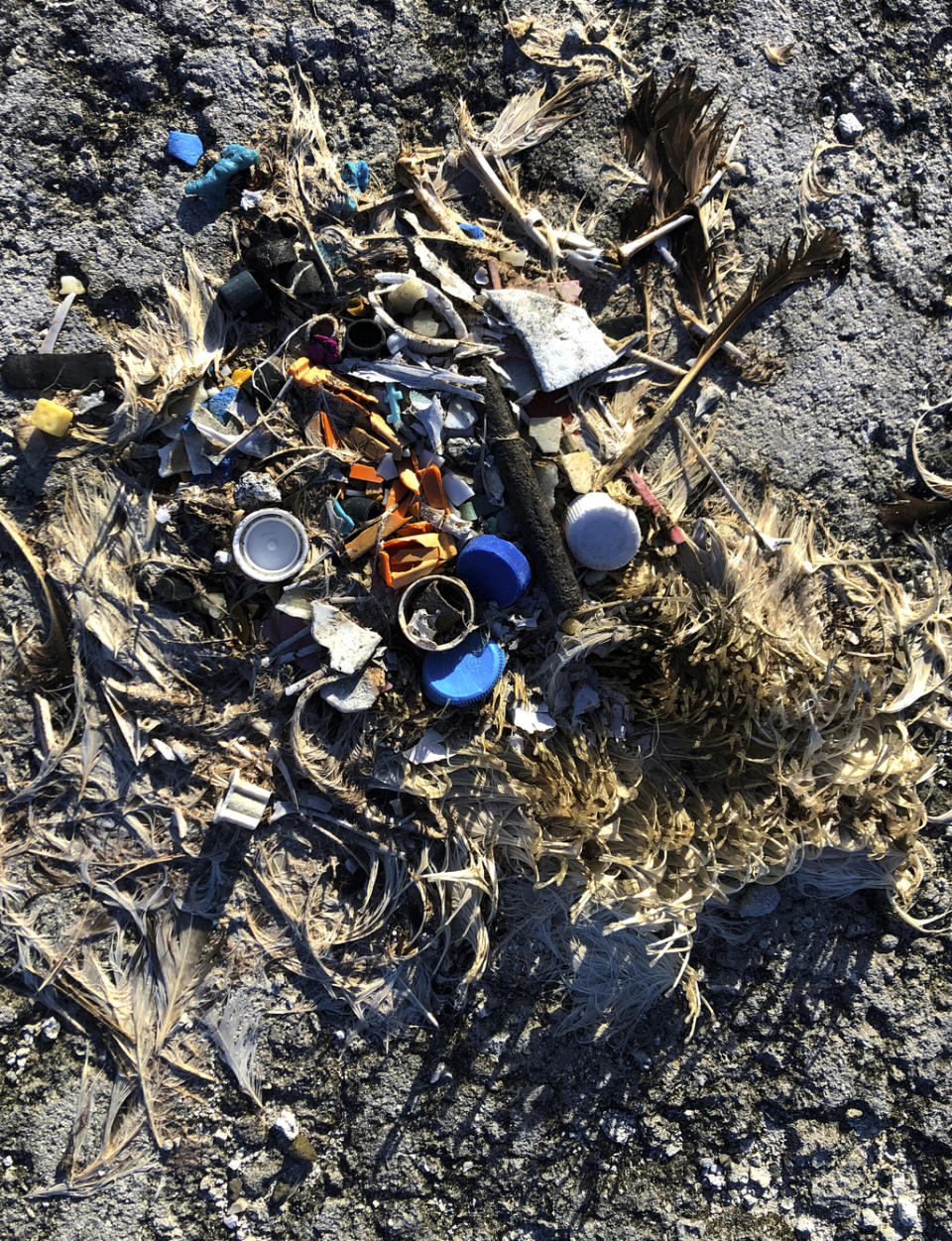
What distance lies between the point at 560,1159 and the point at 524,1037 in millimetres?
318

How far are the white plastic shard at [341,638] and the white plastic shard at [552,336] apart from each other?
72cm

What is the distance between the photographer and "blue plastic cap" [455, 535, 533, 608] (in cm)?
173

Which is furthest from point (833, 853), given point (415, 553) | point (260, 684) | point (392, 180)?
point (392, 180)

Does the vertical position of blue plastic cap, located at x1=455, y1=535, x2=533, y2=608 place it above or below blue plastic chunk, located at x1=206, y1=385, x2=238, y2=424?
below

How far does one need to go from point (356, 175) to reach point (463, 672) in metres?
1.21

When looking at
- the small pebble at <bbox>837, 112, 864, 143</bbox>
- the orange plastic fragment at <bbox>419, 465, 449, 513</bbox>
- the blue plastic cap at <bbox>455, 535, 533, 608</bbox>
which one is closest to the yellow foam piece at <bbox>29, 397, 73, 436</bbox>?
the orange plastic fragment at <bbox>419, 465, 449, 513</bbox>

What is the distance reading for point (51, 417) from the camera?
1.72 meters

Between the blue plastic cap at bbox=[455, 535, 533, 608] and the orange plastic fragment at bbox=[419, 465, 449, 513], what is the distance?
0.38 feet

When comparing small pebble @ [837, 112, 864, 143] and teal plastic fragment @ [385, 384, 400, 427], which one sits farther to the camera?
small pebble @ [837, 112, 864, 143]

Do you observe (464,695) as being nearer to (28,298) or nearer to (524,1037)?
(524,1037)

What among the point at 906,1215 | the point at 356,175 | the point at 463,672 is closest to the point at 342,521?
the point at 463,672

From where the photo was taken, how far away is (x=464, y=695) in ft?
5.74

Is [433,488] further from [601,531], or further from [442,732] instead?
[442,732]

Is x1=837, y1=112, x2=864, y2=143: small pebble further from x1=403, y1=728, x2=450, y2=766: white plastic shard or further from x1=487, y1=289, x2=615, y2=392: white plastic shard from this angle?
x1=403, y1=728, x2=450, y2=766: white plastic shard
